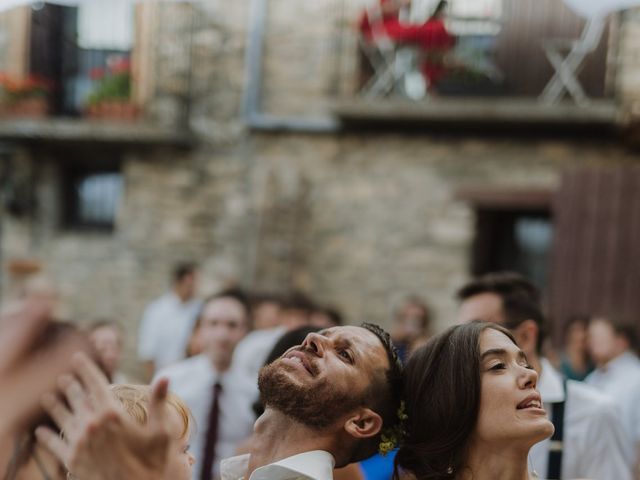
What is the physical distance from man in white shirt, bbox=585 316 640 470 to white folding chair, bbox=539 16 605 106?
12.8ft

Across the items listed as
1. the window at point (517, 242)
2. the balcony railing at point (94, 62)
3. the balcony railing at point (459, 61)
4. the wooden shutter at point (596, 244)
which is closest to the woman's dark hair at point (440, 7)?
the balcony railing at point (459, 61)

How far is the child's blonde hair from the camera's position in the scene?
2.26 m

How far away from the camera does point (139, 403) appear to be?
2.30 m

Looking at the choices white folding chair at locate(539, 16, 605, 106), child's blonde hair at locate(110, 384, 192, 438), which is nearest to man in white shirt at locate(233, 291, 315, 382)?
child's blonde hair at locate(110, 384, 192, 438)

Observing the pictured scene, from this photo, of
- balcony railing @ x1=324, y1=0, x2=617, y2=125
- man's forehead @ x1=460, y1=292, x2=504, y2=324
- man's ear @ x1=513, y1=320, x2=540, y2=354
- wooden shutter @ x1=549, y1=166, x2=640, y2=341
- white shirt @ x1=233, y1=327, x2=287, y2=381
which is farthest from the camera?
balcony railing @ x1=324, y1=0, x2=617, y2=125

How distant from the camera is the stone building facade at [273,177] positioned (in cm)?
984

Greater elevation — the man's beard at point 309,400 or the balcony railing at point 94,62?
the balcony railing at point 94,62

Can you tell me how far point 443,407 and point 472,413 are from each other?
0.28ft

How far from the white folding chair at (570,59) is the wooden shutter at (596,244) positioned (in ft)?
4.81

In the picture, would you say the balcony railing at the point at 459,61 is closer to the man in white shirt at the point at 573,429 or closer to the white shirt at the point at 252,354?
the white shirt at the point at 252,354

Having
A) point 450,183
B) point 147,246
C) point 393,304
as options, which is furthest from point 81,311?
point 450,183

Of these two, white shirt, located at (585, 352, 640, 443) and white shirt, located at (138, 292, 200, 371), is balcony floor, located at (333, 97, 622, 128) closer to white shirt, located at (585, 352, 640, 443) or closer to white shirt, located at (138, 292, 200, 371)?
white shirt, located at (138, 292, 200, 371)

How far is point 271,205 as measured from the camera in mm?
10195

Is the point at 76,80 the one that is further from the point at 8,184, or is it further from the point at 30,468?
the point at 30,468
